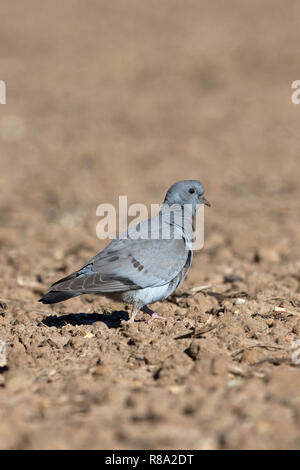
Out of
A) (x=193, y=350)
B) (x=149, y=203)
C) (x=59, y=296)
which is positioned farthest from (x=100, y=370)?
(x=149, y=203)

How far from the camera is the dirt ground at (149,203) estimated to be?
4.15 meters

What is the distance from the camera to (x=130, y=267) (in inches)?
232

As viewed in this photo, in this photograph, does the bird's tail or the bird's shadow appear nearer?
the bird's tail

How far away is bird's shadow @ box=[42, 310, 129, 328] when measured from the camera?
20.2 feet

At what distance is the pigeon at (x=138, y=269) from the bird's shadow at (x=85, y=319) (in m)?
0.29

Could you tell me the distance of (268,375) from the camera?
4492 millimetres

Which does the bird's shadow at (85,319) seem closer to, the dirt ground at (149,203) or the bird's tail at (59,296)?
the dirt ground at (149,203)

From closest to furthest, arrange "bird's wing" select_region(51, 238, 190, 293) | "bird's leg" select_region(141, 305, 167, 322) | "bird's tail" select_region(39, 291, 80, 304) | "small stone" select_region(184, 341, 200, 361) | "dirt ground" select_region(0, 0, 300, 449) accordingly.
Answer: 1. "dirt ground" select_region(0, 0, 300, 449)
2. "small stone" select_region(184, 341, 200, 361)
3. "bird's tail" select_region(39, 291, 80, 304)
4. "bird's wing" select_region(51, 238, 190, 293)
5. "bird's leg" select_region(141, 305, 167, 322)

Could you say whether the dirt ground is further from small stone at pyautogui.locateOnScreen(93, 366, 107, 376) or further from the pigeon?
the pigeon

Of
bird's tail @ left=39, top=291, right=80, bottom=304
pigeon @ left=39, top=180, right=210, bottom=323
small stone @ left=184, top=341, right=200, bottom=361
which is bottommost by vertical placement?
small stone @ left=184, top=341, right=200, bottom=361

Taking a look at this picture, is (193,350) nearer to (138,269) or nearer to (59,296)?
(138,269)

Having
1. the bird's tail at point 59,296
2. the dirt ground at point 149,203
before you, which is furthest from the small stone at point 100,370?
the bird's tail at point 59,296

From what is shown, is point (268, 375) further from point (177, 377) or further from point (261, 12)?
point (261, 12)

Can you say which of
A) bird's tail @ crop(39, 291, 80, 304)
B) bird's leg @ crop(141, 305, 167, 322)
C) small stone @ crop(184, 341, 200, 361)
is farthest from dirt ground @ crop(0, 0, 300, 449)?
bird's tail @ crop(39, 291, 80, 304)
